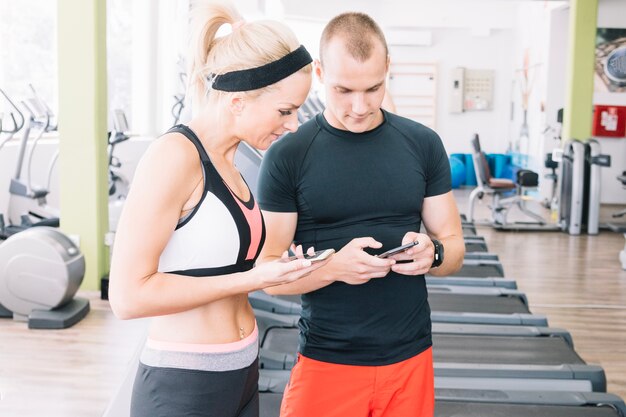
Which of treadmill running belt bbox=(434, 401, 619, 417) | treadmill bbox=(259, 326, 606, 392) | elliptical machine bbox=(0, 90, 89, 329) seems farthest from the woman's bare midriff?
elliptical machine bbox=(0, 90, 89, 329)

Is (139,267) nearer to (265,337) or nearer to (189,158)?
(189,158)

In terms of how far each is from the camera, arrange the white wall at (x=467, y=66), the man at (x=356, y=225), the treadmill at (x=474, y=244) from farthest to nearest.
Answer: the white wall at (x=467, y=66) < the treadmill at (x=474, y=244) < the man at (x=356, y=225)

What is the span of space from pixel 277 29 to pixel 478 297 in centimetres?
353

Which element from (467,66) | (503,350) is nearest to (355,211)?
(503,350)

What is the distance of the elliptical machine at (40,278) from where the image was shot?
14.6 ft

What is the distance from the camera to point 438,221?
177 cm

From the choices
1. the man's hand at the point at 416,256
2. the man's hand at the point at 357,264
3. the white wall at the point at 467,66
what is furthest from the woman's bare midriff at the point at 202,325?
the white wall at the point at 467,66

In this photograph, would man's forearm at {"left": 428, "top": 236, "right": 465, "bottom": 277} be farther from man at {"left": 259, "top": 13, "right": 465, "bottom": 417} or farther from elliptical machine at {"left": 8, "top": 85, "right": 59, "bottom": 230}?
elliptical machine at {"left": 8, "top": 85, "right": 59, "bottom": 230}

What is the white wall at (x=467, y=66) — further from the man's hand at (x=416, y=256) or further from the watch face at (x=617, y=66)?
the man's hand at (x=416, y=256)

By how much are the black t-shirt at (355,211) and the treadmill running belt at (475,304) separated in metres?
2.65

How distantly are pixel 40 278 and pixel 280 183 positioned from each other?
130 inches

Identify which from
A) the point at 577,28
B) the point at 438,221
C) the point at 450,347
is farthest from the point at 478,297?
the point at 577,28

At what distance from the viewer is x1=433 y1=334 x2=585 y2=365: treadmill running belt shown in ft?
10.9

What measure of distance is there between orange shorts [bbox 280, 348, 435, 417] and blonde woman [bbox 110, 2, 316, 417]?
30 centimetres
